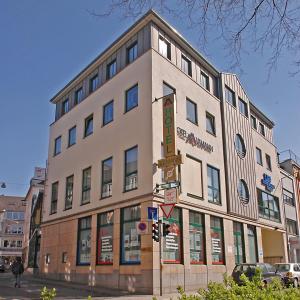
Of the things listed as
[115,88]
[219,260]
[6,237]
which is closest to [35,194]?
[115,88]

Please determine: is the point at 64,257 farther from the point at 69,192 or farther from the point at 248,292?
the point at 248,292

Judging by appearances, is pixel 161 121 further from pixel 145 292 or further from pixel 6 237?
pixel 6 237

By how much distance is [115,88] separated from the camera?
24.0 meters

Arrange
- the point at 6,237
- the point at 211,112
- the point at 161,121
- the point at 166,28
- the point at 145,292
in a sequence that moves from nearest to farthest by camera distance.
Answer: the point at 145,292
the point at 161,121
the point at 166,28
the point at 211,112
the point at 6,237

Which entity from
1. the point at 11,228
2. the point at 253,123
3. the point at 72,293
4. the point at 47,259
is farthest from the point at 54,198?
the point at 11,228

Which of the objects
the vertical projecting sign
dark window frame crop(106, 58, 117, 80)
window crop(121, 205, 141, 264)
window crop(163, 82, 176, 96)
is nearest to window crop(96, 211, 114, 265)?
window crop(121, 205, 141, 264)

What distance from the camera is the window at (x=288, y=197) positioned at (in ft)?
124

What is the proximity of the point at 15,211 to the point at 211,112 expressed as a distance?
66.4m

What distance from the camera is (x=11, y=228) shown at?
79625 mm

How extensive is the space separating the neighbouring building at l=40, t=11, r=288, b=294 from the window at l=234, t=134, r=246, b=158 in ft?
0.55

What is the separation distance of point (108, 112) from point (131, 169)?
5.11 meters

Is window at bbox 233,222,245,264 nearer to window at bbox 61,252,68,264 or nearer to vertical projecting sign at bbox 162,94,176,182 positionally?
vertical projecting sign at bbox 162,94,176,182

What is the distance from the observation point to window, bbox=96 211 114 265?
21.1 m

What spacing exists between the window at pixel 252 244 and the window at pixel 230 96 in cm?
942
